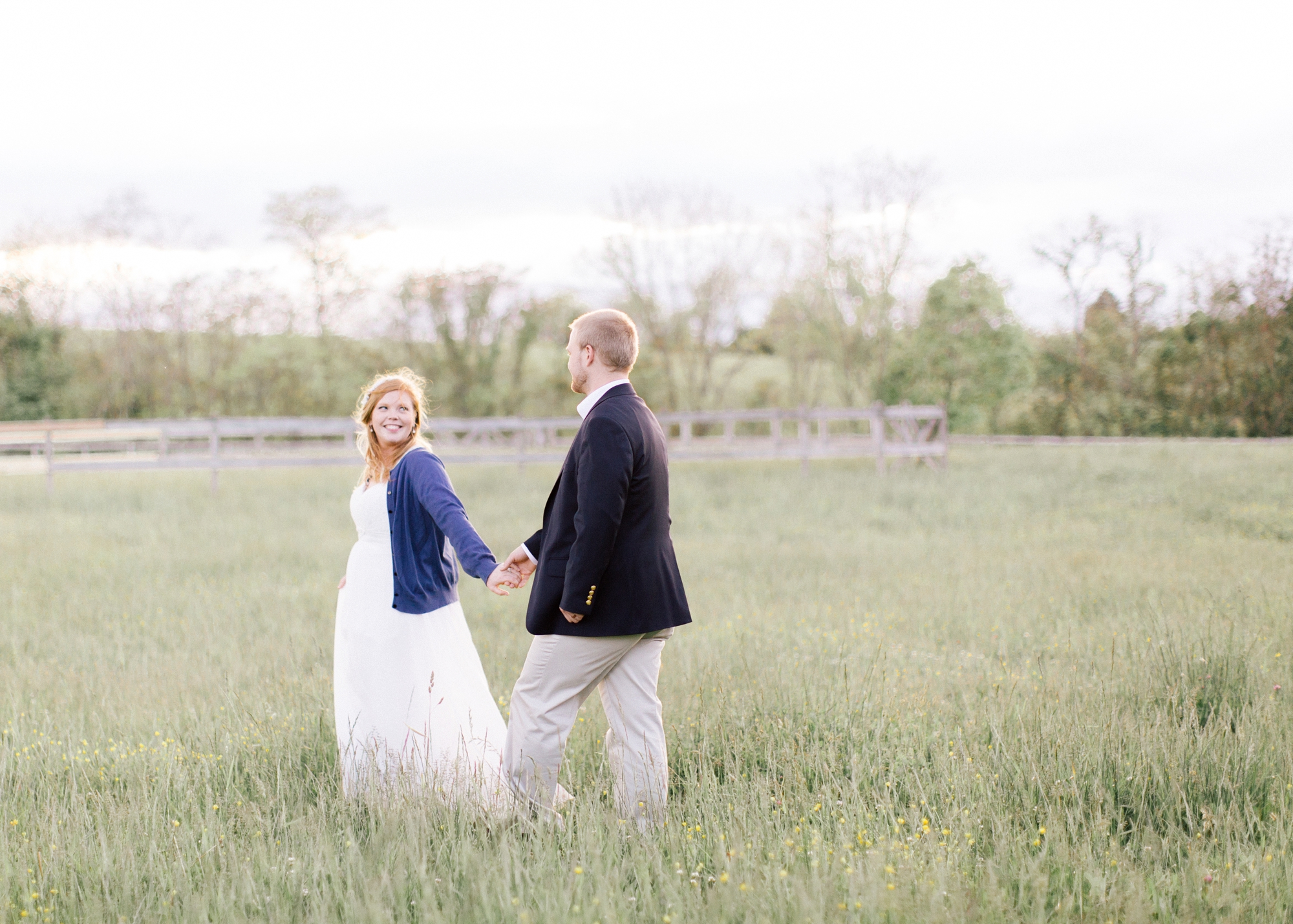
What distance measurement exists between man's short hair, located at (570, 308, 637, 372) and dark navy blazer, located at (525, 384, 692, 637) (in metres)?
0.10

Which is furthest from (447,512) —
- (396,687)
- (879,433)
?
(879,433)

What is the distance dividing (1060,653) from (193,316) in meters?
35.6

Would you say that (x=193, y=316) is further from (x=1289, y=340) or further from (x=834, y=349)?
(x=1289, y=340)

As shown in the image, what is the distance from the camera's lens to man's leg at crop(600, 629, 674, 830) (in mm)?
3398

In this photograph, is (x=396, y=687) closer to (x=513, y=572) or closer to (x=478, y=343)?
(x=513, y=572)

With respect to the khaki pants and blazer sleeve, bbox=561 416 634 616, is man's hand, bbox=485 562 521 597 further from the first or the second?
blazer sleeve, bbox=561 416 634 616

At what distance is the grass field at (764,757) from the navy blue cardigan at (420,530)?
83 cm

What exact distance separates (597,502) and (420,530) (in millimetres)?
1100

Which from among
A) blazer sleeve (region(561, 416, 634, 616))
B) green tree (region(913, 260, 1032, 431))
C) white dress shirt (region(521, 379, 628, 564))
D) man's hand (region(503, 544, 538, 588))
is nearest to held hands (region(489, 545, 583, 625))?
man's hand (region(503, 544, 538, 588))

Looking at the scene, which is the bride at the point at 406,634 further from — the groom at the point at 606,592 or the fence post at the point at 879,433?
the fence post at the point at 879,433

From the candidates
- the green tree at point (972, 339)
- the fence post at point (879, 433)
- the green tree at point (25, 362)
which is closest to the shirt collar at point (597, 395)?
the fence post at point (879, 433)

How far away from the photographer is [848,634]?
6695 millimetres

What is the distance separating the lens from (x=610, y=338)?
10.9ft

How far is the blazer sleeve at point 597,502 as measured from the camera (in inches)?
124
